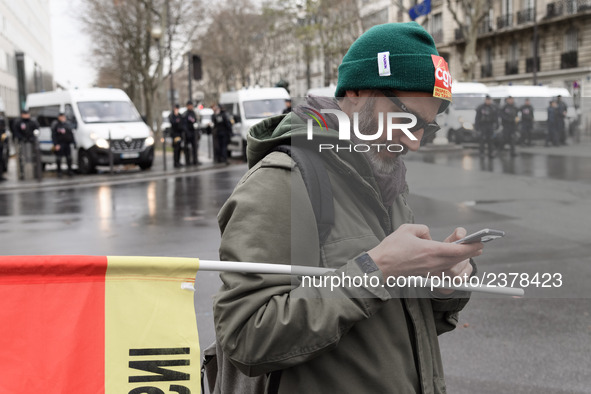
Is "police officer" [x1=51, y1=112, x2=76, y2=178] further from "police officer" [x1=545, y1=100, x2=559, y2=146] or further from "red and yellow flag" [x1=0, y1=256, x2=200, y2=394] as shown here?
"police officer" [x1=545, y1=100, x2=559, y2=146]

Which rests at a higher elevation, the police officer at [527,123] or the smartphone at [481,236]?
the police officer at [527,123]

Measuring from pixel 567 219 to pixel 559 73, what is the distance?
46824mm

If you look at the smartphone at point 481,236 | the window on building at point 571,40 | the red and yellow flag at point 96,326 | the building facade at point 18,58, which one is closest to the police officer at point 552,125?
the smartphone at point 481,236

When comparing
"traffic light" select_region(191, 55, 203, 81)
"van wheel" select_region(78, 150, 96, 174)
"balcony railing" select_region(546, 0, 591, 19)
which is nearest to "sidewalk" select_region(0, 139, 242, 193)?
"van wheel" select_region(78, 150, 96, 174)

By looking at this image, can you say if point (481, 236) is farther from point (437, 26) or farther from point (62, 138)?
point (437, 26)

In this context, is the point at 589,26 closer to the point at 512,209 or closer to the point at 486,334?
the point at 486,334

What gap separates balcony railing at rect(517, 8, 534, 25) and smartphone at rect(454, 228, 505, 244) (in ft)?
166

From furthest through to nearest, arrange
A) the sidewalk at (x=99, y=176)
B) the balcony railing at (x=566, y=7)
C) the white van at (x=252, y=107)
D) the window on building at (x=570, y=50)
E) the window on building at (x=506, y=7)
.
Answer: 1. the window on building at (x=506, y=7)
2. the window on building at (x=570, y=50)
3. the balcony railing at (x=566, y=7)
4. the white van at (x=252, y=107)
5. the sidewalk at (x=99, y=176)

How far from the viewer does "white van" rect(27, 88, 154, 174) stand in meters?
19.8

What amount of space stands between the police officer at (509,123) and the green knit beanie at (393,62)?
0.55 feet

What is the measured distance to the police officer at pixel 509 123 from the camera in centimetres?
170

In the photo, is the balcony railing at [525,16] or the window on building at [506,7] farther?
the window on building at [506,7]

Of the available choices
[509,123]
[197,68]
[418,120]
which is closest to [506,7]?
[197,68]

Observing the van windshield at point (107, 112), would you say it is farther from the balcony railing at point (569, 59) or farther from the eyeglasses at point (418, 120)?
the balcony railing at point (569, 59)
